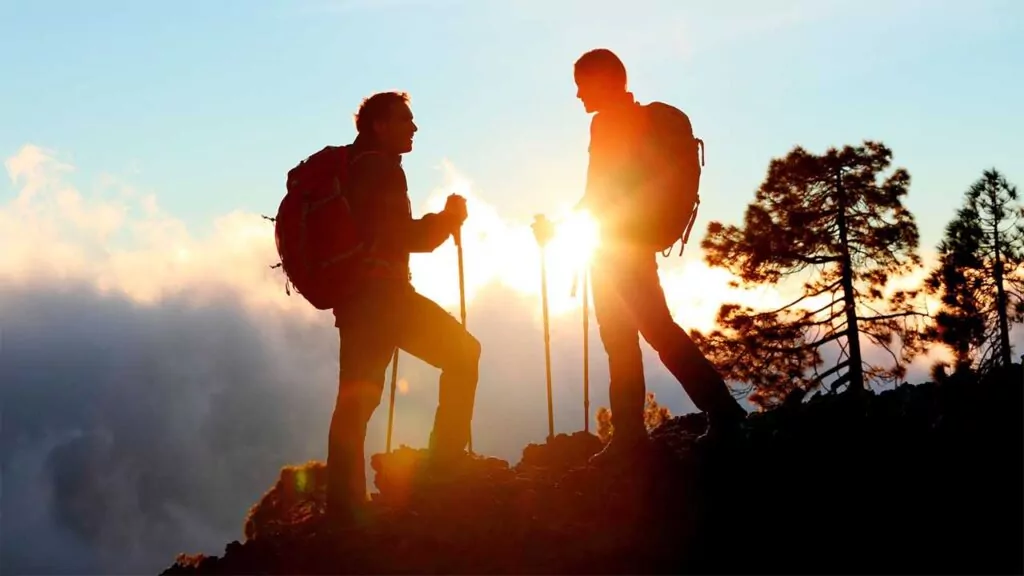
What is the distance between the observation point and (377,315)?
6.40m

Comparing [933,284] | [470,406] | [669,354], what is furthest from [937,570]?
[933,284]

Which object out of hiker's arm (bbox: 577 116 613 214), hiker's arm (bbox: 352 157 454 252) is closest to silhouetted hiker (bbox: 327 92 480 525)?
hiker's arm (bbox: 352 157 454 252)

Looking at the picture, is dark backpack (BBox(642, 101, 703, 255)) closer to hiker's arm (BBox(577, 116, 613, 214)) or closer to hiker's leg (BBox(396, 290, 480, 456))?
hiker's arm (BBox(577, 116, 613, 214))

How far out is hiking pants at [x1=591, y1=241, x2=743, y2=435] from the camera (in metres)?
6.71

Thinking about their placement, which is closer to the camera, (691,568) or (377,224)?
(691,568)

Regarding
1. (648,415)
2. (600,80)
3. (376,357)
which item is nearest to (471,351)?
(376,357)

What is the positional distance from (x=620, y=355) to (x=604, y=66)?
2.07m

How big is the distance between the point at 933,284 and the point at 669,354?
23.5 metres

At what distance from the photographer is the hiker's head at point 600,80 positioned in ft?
22.6

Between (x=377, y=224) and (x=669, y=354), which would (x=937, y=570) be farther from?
(x=377, y=224)

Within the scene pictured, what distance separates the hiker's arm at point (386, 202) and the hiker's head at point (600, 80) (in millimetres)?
1450

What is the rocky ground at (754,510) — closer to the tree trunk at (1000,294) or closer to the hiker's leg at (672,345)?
the hiker's leg at (672,345)

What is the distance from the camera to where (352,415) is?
6410 millimetres

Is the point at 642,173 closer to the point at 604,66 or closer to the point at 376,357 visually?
the point at 604,66
